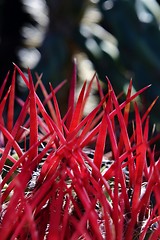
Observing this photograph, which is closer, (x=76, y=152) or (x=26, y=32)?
(x=76, y=152)

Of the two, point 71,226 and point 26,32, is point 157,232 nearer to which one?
point 71,226

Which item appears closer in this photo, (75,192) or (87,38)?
(75,192)

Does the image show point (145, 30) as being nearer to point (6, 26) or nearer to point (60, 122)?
point (6, 26)

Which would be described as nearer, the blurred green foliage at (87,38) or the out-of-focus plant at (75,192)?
the out-of-focus plant at (75,192)

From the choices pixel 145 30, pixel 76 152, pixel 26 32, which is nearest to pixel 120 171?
pixel 76 152

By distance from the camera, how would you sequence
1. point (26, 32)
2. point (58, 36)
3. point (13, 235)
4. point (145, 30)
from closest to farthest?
1. point (13, 235)
2. point (145, 30)
3. point (58, 36)
4. point (26, 32)

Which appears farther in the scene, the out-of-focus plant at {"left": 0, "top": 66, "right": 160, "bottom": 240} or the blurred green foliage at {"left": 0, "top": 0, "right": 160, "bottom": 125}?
the blurred green foliage at {"left": 0, "top": 0, "right": 160, "bottom": 125}

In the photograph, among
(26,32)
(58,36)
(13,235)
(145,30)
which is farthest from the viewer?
(26,32)
